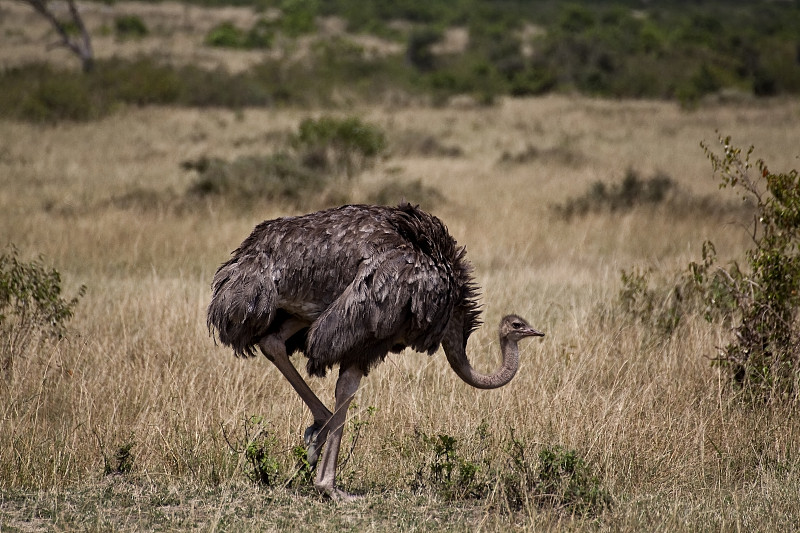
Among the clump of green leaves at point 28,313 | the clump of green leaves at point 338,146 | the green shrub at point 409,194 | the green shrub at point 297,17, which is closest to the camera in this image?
the clump of green leaves at point 28,313

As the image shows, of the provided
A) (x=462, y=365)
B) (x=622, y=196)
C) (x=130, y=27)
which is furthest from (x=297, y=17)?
(x=462, y=365)

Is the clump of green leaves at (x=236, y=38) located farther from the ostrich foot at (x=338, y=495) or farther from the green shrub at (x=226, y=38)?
the ostrich foot at (x=338, y=495)

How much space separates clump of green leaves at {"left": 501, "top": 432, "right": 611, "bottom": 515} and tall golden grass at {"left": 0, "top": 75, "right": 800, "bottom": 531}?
0.39 ft

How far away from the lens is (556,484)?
4957mm

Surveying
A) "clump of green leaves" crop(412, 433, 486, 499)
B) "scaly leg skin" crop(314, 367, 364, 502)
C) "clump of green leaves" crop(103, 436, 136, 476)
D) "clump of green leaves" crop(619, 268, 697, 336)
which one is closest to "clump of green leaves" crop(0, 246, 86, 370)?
"clump of green leaves" crop(103, 436, 136, 476)

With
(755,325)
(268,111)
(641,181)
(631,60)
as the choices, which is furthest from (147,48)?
(755,325)

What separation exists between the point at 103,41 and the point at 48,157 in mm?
30232

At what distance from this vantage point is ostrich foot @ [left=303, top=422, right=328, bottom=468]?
4.94 m

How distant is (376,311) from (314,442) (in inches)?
32.7

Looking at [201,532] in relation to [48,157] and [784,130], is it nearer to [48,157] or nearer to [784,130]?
[48,157]

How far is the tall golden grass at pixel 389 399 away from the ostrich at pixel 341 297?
636 millimetres

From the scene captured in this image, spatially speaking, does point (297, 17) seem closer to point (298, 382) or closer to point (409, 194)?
point (409, 194)

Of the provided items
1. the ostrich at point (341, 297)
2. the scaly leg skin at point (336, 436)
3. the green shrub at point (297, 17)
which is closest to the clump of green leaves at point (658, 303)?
the ostrich at point (341, 297)

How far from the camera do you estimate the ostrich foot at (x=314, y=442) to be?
194 inches
